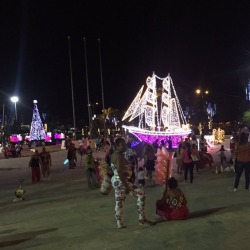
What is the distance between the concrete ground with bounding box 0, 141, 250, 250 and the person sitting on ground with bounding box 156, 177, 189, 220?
17 centimetres

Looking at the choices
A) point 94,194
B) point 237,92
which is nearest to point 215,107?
point 237,92

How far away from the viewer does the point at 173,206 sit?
7957 mm

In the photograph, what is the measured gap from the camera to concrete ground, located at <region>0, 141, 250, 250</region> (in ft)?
21.9

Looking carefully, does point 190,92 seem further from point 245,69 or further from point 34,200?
point 34,200

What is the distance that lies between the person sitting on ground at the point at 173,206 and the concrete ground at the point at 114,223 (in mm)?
166

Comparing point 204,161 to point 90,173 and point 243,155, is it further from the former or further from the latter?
point 243,155

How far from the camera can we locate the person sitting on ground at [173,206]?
7965 mm

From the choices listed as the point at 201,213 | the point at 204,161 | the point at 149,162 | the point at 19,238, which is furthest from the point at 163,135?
the point at 19,238

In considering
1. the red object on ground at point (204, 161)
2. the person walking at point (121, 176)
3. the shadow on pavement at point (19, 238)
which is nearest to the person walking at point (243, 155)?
the person walking at point (121, 176)

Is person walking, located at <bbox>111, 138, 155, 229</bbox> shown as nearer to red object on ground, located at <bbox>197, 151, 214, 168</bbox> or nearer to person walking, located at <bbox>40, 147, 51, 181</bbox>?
red object on ground, located at <bbox>197, 151, 214, 168</bbox>

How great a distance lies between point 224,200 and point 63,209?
3716mm

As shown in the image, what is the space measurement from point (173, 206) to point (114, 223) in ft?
3.75

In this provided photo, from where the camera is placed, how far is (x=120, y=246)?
6.52 m

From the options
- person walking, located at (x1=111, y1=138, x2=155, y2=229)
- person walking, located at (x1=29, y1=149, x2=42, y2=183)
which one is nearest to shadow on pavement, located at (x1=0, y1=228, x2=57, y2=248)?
person walking, located at (x1=111, y1=138, x2=155, y2=229)
